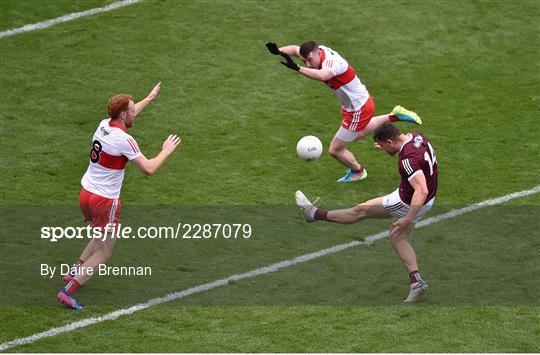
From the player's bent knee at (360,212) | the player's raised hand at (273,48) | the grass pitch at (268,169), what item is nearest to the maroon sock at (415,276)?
the grass pitch at (268,169)

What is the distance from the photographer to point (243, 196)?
1802 cm

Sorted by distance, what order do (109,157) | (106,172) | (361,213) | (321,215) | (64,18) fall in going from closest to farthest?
(109,157) < (106,172) < (361,213) < (321,215) < (64,18)

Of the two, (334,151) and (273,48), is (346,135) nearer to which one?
(334,151)

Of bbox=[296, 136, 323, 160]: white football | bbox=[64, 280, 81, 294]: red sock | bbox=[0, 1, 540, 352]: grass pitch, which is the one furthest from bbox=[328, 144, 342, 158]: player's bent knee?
bbox=[64, 280, 81, 294]: red sock

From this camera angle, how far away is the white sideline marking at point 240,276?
1419 centimetres

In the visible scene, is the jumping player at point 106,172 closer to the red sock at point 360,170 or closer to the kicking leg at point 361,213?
the kicking leg at point 361,213

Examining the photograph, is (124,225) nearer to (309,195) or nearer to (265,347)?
(309,195)

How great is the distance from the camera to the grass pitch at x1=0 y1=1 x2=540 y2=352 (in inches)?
572

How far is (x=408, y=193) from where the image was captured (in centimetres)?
1492

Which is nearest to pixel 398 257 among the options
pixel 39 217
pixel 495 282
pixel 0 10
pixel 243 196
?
pixel 495 282

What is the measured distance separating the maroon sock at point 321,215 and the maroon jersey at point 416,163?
1.48 metres

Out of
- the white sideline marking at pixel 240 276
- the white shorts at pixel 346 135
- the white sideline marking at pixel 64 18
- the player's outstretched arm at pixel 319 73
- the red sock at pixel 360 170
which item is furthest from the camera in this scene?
the white sideline marking at pixel 64 18

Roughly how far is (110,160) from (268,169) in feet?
14.9

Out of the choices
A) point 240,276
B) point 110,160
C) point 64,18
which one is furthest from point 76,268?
point 64,18
